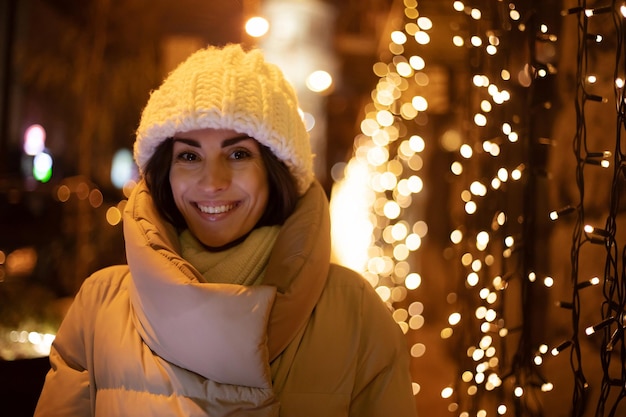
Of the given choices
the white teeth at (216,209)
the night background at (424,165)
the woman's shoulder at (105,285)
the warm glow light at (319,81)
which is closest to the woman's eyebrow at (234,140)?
the white teeth at (216,209)

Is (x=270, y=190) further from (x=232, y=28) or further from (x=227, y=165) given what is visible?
(x=232, y=28)

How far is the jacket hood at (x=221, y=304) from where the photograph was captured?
1.10 metres

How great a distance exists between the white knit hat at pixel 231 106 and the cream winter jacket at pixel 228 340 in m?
0.14

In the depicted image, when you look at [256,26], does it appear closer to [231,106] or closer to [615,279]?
[231,106]

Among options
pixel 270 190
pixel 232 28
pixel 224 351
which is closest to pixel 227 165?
pixel 270 190

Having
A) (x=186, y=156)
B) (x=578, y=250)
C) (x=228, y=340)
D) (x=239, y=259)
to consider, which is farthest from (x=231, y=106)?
(x=578, y=250)

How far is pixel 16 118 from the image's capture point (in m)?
3.28

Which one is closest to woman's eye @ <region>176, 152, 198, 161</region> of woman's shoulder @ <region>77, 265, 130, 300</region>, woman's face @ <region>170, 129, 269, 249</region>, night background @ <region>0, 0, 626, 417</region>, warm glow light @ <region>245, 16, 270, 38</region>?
woman's face @ <region>170, 129, 269, 249</region>

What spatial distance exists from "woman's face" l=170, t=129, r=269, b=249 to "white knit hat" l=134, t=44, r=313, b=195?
43 millimetres

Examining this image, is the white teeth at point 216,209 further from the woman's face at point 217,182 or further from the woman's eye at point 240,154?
the woman's eye at point 240,154

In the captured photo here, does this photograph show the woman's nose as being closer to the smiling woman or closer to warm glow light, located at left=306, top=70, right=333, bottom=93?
the smiling woman

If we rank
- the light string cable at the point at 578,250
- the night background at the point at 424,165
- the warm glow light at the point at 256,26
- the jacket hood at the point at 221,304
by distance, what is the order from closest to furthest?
the jacket hood at the point at 221,304 < the light string cable at the point at 578,250 < the night background at the point at 424,165 < the warm glow light at the point at 256,26

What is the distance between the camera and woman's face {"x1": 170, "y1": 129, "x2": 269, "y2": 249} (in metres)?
1.29

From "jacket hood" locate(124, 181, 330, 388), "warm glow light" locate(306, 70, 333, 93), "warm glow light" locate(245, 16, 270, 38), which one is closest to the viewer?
"jacket hood" locate(124, 181, 330, 388)
